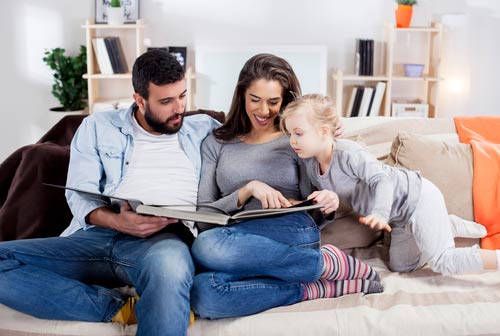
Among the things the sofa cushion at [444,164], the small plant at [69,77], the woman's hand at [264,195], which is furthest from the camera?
the small plant at [69,77]

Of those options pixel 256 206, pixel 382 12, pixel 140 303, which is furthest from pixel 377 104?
pixel 140 303

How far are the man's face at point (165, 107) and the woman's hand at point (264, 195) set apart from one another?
33 cm

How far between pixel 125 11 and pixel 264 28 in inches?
36.5

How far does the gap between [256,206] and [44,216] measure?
2.33 feet

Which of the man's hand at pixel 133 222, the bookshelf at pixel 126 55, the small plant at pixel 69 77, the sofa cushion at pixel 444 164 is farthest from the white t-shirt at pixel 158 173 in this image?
the small plant at pixel 69 77

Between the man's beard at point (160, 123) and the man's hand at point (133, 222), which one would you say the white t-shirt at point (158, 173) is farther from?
the man's hand at point (133, 222)

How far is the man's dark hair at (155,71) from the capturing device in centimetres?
219

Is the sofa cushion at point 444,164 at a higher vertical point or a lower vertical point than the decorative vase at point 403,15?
lower

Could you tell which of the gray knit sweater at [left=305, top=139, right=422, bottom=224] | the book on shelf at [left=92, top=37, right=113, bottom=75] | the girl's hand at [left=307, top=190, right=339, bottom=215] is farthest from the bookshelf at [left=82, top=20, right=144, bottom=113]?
the girl's hand at [left=307, top=190, right=339, bottom=215]

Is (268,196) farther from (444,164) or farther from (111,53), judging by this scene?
(111,53)

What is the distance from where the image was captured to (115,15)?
457 centimetres

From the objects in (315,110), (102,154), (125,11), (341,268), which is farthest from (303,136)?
(125,11)

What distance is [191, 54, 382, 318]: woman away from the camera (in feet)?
6.31

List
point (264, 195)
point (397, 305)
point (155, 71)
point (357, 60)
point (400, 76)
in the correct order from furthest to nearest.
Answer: point (400, 76)
point (357, 60)
point (155, 71)
point (264, 195)
point (397, 305)
